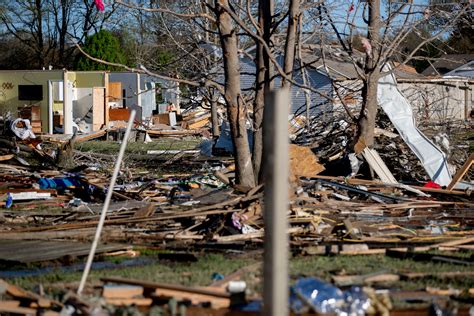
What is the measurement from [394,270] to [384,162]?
9.73 metres

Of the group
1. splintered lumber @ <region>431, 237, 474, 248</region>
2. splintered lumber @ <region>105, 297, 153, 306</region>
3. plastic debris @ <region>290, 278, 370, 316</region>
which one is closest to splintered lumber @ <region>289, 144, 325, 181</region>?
splintered lumber @ <region>431, 237, 474, 248</region>

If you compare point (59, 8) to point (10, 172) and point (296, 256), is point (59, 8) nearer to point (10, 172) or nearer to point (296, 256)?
point (10, 172)

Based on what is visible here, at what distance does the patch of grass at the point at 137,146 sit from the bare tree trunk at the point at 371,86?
11.9 metres

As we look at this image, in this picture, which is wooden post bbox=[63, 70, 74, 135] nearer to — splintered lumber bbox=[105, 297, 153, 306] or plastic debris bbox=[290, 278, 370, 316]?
splintered lumber bbox=[105, 297, 153, 306]

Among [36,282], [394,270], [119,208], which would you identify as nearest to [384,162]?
[119,208]

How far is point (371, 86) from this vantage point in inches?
689

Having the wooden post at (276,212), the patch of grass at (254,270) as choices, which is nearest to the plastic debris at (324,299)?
the patch of grass at (254,270)

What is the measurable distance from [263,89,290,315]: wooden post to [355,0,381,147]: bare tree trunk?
12.9 meters

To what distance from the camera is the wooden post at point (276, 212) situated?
4188 millimetres

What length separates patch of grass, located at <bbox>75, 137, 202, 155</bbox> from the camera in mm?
29064

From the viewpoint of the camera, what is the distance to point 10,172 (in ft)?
62.3

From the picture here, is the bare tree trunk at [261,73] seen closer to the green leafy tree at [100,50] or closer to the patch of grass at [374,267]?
the patch of grass at [374,267]

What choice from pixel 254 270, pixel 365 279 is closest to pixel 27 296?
pixel 254 270

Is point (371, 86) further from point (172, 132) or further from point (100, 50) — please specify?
point (100, 50)
